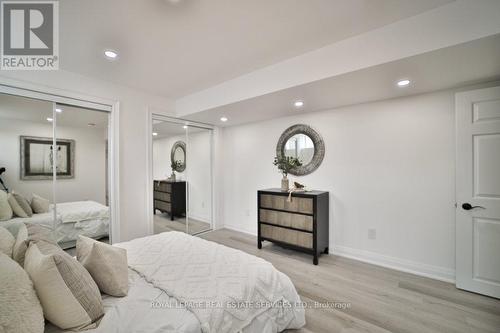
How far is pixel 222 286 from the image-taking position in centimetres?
142

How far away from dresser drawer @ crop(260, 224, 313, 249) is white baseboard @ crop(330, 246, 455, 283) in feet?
1.98

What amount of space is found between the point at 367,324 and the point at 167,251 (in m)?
1.85

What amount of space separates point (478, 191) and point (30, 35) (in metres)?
4.68

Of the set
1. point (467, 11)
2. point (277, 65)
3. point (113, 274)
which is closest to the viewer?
point (113, 274)

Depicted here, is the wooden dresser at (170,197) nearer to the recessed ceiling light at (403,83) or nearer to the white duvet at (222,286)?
the white duvet at (222,286)

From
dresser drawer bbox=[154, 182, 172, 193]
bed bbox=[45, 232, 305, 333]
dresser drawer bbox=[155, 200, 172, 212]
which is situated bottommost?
bed bbox=[45, 232, 305, 333]

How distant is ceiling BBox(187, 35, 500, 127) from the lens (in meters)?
1.73

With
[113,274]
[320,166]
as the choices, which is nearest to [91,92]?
[113,274]

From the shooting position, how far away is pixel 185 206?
4.16 metres

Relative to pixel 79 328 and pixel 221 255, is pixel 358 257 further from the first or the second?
pixel 79 328

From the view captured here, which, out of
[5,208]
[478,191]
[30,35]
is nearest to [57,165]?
[5,208]

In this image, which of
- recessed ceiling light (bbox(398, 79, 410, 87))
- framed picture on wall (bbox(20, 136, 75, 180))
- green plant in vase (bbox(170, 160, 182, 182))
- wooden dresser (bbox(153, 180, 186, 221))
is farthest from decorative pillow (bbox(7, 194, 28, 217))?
recessed ceiling light (bbox(398, 79, 410, 87))

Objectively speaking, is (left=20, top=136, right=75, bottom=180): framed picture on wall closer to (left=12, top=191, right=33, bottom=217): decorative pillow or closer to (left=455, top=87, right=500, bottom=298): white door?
(left=12, top=191, right=33, bottom=217): decorative pillow

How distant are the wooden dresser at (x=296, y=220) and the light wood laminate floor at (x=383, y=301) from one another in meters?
0.28
